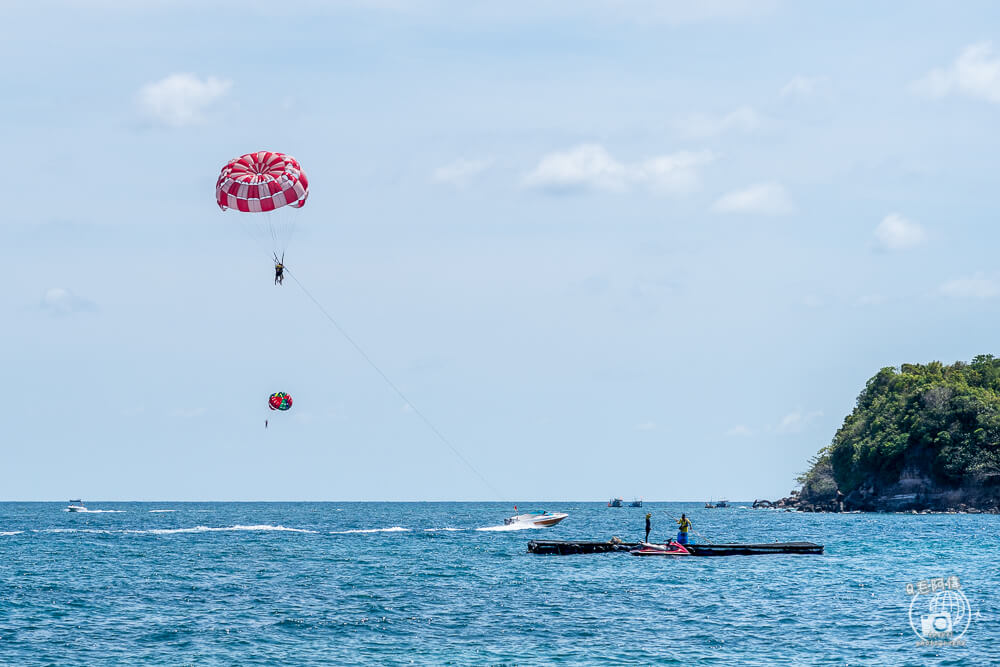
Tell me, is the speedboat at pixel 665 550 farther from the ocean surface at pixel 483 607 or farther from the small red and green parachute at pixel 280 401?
the small red and green parachute at pixel 280 401

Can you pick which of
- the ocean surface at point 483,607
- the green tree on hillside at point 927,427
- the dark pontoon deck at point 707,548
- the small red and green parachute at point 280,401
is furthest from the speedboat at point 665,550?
the green tree on hillside at point 927,427

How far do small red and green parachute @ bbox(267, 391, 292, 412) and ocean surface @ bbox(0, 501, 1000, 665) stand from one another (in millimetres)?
10098

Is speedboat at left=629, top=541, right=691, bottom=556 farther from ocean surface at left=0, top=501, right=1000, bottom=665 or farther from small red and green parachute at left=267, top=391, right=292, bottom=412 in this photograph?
small red and green parachute at left=267, top=391, right=292, bottom=412

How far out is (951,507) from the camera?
158m

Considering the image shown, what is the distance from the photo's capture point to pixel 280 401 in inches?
2936

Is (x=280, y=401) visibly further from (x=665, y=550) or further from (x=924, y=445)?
(x=924, y=445)

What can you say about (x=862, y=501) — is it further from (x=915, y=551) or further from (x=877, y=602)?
(x=877, y=602)

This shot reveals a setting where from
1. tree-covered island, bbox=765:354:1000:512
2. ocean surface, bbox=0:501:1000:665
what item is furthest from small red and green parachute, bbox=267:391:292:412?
tree-covered island, bbox=765:354:1000:512

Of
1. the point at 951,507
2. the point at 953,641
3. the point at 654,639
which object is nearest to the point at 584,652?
the point at 654,639

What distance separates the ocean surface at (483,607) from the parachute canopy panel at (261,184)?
1833cm

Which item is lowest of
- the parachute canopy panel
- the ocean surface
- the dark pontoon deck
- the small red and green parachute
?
the ocean surface

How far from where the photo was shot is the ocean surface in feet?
126

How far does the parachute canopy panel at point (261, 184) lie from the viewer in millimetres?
52375

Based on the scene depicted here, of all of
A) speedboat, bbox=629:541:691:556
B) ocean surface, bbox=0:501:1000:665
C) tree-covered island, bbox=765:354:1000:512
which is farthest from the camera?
tree-covered island, bbox=765:354:1000:512
